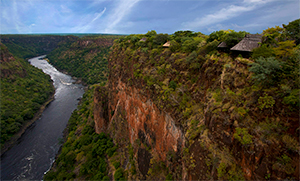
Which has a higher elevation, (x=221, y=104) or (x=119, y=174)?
(x=221, y=104)

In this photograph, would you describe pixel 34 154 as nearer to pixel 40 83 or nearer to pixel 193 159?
pixel 193 159

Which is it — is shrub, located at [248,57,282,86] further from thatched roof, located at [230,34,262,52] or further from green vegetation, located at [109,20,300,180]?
thatched roof, located at [230,34,262,52]

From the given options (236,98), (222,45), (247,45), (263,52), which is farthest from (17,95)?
(263,52)

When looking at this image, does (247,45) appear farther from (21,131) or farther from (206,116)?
(21,131)

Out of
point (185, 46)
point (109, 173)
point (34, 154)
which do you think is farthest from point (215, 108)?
point (34, 154)

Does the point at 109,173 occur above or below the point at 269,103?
below

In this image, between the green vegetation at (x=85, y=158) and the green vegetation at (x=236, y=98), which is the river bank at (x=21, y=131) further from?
the green vegetation at (x=236, y=98)

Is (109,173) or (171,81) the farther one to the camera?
(109,173)
